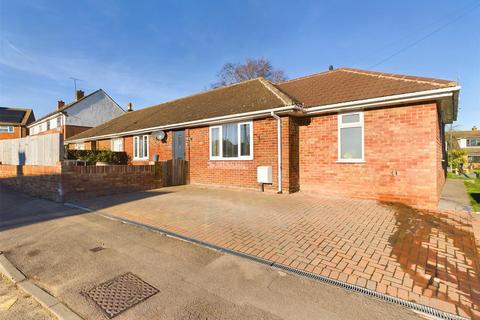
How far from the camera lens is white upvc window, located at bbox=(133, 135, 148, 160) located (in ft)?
47.8

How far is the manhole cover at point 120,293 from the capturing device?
2583mm

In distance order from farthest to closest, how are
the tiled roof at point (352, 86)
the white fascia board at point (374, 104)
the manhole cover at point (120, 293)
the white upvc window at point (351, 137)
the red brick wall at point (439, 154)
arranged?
the white upvc window at point (351, 137) → the red brick wall at point (439, 154) → the tiled roof at point (352, 86) → the white fascia board at point (374, 104) → the manhole cover at point (120, 293)

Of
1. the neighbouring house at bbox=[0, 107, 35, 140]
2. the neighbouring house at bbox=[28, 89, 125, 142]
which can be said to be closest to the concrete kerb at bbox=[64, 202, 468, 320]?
the neighbouring house at bbox=[28, 89, 125, 142]

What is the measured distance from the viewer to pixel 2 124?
38.9m

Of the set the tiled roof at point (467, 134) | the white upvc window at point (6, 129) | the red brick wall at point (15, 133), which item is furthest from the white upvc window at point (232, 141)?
the tiled roof at point (467, 134)

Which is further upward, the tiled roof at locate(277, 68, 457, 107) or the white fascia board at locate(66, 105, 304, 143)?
the tiled roof at locate(277, 68, 457, 107)

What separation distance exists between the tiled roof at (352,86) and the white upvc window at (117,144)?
11.4m

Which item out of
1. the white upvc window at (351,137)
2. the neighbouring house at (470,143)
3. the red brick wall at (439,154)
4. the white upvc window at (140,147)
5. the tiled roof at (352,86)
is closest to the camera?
the tiled roof at (352,86)

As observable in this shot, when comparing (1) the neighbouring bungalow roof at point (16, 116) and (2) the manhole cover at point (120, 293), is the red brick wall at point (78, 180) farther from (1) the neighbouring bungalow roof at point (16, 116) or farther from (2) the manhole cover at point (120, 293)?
(1) the neighbouring bungalow roof at point (16, 116)

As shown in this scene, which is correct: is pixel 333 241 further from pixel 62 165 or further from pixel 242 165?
pixel 62 165

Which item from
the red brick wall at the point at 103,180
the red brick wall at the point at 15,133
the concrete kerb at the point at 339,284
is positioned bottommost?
the concrete kerb at the point at 339,284

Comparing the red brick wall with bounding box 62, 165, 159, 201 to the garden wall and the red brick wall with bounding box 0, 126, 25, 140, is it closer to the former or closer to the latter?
the garden wall

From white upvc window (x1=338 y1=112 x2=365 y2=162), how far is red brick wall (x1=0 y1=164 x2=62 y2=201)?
30.3ft

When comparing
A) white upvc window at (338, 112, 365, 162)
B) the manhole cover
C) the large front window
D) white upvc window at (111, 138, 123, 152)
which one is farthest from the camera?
the large front window
